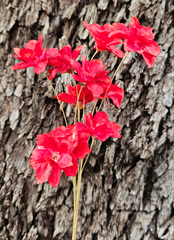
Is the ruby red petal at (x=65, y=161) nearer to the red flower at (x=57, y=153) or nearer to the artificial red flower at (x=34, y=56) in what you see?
the red flower at (x=57, y=153)

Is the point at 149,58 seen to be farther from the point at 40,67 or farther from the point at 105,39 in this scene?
the point at 40,67

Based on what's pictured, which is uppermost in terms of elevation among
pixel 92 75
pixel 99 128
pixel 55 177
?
pixel 92 75

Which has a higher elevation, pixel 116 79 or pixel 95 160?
pixel 116 79

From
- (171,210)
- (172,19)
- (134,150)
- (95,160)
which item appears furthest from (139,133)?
(172,19)

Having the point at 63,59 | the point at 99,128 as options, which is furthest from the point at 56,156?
the point at 63,59

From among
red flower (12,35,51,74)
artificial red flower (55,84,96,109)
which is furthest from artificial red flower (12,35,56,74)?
artificial red flower (55,84,96,109)

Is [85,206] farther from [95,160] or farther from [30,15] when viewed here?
[30,15]
